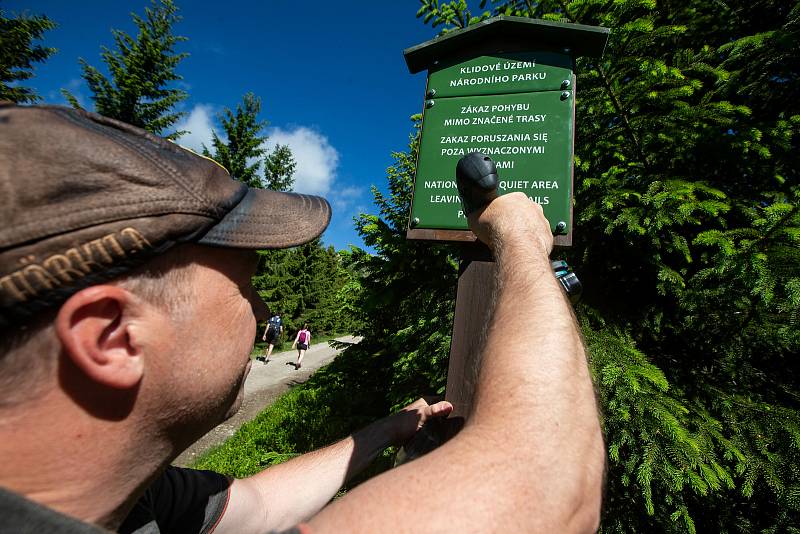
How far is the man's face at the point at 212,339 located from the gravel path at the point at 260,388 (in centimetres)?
499

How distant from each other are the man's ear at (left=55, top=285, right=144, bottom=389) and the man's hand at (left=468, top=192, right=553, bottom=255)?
41.7 inches

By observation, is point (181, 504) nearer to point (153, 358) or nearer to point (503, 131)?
point (153, 358)

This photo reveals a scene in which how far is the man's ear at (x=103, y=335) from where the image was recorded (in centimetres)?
81

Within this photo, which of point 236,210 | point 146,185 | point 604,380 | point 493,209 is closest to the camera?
point 146,185

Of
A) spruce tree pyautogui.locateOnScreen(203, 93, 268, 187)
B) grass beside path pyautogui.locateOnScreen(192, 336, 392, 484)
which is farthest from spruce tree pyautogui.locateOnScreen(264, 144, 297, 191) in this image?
grass beside path pyautogui.locateOnScreen(192, 336, 392, 484)

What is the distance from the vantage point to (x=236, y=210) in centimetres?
112

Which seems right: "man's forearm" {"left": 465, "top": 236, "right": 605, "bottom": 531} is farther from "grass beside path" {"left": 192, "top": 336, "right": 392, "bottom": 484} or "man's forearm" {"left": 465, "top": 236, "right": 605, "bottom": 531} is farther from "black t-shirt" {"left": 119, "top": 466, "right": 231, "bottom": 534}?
"grass beside path" {"left": 192, "top": 336, "right": 392, "bottom": 484}

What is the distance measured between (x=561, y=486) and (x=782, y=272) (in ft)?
7.11

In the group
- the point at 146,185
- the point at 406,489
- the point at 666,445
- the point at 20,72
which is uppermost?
the point at 20,72

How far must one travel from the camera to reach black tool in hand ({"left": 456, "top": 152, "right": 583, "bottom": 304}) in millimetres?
1411

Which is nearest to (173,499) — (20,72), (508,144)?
(508,144)

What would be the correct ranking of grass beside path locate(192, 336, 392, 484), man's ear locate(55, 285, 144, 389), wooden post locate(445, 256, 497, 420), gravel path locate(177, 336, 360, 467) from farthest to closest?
gravel path locate(177, 336, 360, 467) < grass beside path locate(192, 336, 392, 484) < wooden post locate(445, 256, 497, 420) < man's ear locate(55, 285, 144, 389)

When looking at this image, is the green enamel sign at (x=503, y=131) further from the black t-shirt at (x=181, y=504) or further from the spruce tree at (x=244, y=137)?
the spruce tree at (x=244, y=137)

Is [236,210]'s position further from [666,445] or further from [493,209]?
[666,445]
